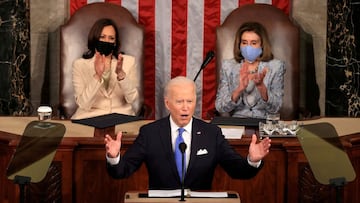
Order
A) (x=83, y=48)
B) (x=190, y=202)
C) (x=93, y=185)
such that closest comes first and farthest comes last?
(x=190, y=202) → (x=93, y=185) → (x=83, y=48)

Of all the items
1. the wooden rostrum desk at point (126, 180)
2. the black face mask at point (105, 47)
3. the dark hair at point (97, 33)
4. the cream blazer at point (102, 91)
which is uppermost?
the dark hair at point (97, 33)

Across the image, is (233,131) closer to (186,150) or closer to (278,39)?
(186,150)

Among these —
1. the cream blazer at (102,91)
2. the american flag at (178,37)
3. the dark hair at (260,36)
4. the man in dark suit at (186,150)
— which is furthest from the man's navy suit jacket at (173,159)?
the american flag at (178,37)

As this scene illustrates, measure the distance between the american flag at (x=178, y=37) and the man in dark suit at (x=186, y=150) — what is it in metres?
2.31

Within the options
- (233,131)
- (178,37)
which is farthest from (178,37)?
(233,131)

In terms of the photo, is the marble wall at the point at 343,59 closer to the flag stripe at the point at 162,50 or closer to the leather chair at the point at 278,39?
the leather chair at the point at 278,39

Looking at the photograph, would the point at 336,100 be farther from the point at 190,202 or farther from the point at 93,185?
the point at 190,202

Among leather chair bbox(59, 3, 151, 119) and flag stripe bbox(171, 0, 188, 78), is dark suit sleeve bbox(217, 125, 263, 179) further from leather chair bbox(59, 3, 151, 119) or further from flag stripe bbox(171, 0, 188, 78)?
flag stripe bbox(171, 0, 188, 78)

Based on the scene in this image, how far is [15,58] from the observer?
6.52m

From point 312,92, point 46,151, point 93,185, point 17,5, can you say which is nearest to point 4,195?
point 93,185

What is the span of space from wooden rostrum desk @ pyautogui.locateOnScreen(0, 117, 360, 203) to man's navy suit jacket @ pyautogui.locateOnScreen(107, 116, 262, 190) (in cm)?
55

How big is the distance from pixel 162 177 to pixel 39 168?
0.70 meters

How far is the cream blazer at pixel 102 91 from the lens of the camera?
577cm

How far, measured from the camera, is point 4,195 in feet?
15.4
